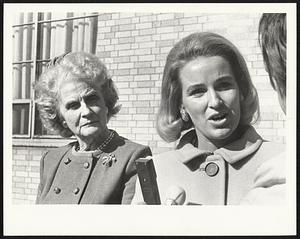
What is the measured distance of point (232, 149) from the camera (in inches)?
154

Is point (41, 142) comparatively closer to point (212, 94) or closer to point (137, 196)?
→ point (137, 196)

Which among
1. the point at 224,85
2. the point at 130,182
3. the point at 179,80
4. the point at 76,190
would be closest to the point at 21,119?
the point at 76,190

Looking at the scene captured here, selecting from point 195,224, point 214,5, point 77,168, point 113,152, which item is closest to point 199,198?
point 195,224

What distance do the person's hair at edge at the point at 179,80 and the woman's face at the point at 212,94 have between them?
2.0 inches

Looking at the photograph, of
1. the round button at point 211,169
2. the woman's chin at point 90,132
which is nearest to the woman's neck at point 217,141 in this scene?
the round button at point 211,169

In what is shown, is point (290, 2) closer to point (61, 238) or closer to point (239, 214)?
point (239, 214)

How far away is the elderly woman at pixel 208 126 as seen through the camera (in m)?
3.87

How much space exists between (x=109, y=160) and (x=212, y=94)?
1037mm

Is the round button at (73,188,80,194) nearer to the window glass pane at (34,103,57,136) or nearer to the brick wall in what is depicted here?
the brick wall

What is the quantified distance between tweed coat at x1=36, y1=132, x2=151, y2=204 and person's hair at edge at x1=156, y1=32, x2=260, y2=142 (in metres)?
0.31

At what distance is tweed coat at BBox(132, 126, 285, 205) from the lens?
12.7 ft

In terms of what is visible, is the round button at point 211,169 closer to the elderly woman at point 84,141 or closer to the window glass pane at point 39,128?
the elderly woman at point 84,141

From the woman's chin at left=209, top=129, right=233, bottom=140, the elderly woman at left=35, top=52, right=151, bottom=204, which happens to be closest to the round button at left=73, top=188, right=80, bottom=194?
the elderly woman at left=35, top=52, right=151, bottom=204

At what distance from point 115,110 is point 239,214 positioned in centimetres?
138
